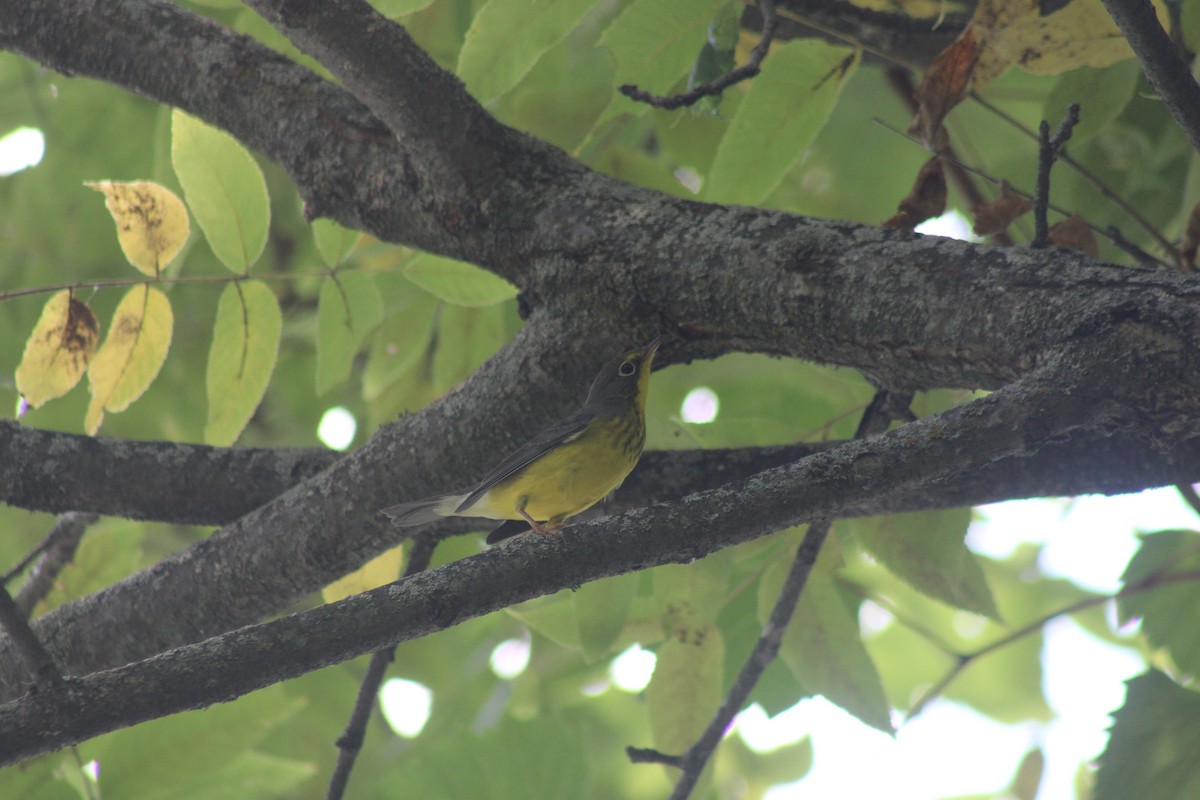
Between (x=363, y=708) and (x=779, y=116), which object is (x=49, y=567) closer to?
(x=363, y=708)

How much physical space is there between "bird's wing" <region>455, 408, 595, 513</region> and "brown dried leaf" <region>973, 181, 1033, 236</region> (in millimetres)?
1162

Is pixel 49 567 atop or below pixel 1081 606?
atop

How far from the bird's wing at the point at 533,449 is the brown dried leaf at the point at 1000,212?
1.16 meters

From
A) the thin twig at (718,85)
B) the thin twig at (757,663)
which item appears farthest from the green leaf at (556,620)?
the thin twig at (718,85)

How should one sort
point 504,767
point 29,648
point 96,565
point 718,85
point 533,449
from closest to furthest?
point 29,648
point 718,85
point 533,449
point 504,767
point 96,565

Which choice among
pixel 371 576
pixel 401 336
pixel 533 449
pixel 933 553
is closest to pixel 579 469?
pixel 533 449

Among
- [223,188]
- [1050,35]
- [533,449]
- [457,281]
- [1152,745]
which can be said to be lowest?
[1152,745]

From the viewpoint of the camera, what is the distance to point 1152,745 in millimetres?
2834

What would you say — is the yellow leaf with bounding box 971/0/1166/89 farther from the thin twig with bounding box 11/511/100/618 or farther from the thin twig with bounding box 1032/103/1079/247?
the thin twig with bounding box 11/511/100/618

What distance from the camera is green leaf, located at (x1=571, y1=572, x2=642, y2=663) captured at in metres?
2.95

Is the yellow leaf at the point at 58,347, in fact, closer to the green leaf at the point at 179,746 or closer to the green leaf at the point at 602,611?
the green leaf at the point at 179,746

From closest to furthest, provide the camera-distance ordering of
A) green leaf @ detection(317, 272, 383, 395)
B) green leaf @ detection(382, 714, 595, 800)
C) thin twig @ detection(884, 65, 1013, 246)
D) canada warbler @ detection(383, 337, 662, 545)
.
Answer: canada warbler @ detection(383, 337, 662, 545), green leaf @ detection(317, 272, 383, 395), thin twig @ detection(884, 65, 1013, 246), green leaf @ detection(382, 714, 595, 800)

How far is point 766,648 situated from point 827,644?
1.07 ft

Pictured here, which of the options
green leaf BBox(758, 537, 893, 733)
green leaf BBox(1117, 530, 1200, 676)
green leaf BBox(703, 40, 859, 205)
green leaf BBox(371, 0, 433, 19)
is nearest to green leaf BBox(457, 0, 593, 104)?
green leaf BBox(371, 0, 433, 19)
